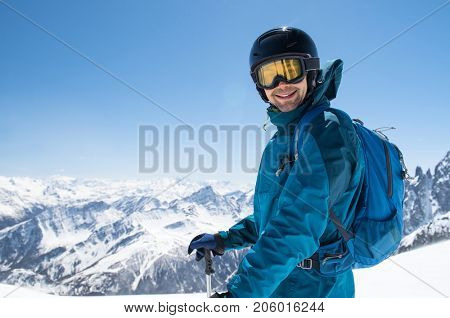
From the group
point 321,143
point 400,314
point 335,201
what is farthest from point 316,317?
point 321,143

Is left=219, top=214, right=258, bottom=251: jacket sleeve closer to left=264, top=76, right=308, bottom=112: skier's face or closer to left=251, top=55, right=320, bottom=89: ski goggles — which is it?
left=264, top=76, right=308, bottom=112: skier's face

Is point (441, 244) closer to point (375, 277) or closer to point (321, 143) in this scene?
point (375, 277)

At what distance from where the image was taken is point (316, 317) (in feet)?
7.15

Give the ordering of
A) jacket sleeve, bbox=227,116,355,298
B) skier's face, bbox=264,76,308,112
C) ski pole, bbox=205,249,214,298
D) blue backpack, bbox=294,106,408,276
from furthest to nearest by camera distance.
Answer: ski pole, bbox=205,249,214,298 < skier's face, bbox=264,76,308,112 < blue backpack, bbox=294,106,408,276 < jacket sleeve, bbox=227,116,355,298

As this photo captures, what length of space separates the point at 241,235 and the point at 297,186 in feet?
4.54

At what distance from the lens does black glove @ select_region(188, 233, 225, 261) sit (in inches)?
119

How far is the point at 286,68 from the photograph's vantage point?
261 centimetres

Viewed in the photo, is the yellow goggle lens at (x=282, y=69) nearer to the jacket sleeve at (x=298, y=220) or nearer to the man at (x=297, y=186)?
the man at (x=297, y=186)

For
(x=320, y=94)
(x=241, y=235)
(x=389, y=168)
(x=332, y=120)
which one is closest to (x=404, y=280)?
(x=241, y=235)

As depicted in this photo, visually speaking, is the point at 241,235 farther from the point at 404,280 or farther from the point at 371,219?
the point at 404,280

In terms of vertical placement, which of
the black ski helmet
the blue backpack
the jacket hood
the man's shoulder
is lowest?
the blue backpack

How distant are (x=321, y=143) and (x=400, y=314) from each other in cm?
139

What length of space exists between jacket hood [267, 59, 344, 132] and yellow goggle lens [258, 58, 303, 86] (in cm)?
17

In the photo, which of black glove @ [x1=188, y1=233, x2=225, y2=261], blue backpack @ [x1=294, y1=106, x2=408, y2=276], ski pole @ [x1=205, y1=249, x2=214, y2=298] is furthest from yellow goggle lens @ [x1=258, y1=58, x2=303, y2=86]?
ski pole @ [x1=205, y1=249, x2=214, y2=298]
